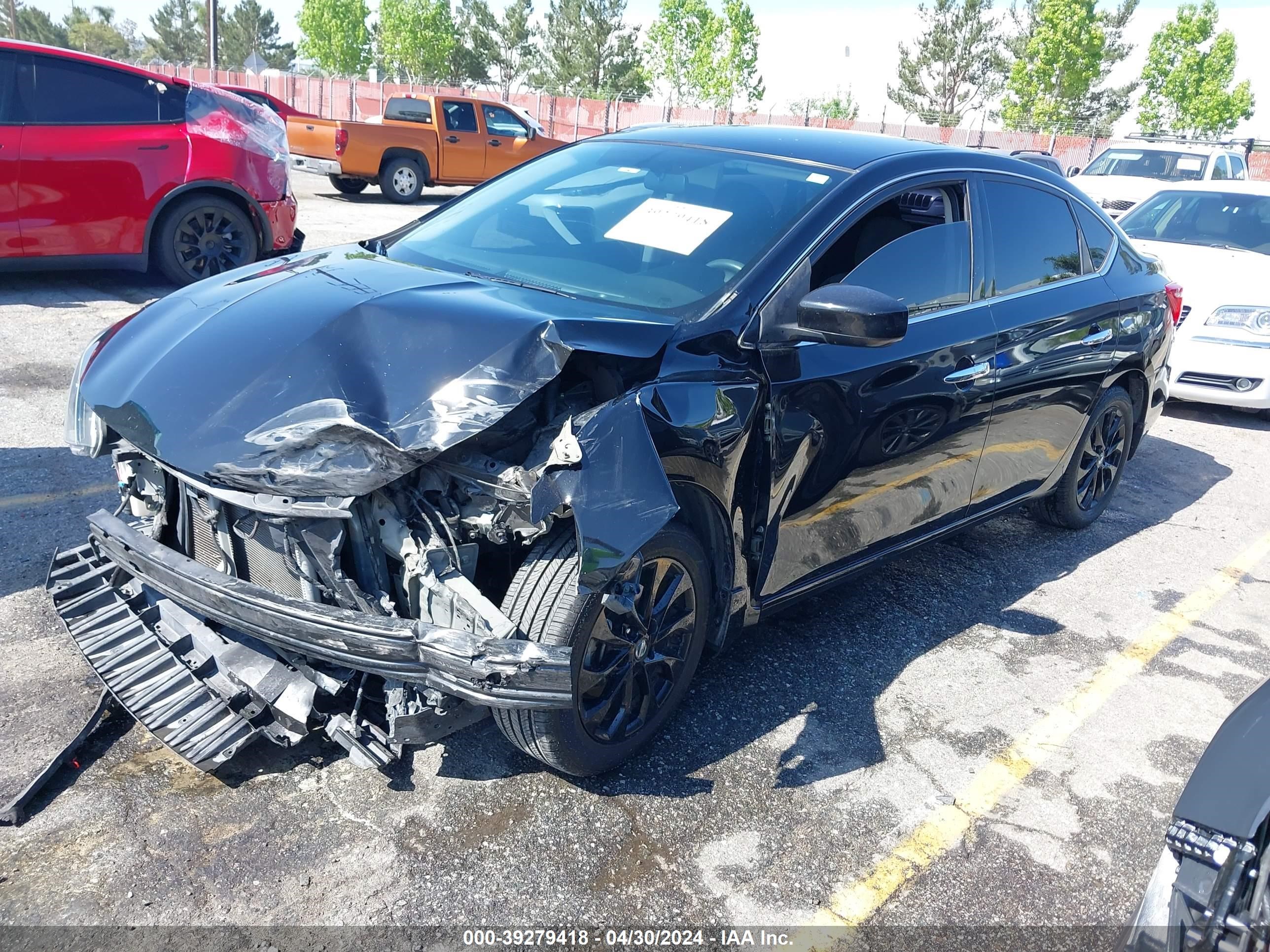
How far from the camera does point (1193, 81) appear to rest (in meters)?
51.5

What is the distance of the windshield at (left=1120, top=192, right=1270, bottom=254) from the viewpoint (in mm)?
8883

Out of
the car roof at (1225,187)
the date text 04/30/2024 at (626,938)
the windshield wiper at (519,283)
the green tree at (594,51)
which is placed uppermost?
the green tree at (594,51)

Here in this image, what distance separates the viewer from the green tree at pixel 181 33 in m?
78.6

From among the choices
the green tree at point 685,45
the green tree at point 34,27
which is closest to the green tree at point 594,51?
the green tree at point 685,45

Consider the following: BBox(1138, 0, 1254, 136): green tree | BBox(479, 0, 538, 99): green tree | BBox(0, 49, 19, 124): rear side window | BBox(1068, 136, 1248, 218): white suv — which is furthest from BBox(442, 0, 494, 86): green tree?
BBox(0, 49, 19, 124): rear side window

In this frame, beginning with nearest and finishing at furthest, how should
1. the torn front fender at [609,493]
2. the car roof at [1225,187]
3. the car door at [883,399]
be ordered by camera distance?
the torn front fender at [609,493] < the car door at [883,399] < the car roof at [1225,187]

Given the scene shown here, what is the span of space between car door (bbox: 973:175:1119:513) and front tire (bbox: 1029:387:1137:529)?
232 mm

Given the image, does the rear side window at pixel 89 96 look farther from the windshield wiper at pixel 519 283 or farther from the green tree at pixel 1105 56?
the green tree at pixel 1105 56

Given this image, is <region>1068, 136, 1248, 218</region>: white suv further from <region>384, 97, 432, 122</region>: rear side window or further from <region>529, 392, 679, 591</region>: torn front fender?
<region>529, 392, 679, 591</region>: torn front fender

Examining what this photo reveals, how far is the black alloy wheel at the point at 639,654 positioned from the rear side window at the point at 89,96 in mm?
6774

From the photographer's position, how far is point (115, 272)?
9.02 metres

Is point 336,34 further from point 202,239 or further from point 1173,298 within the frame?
point 1173,298

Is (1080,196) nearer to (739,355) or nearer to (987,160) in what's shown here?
(987,160)

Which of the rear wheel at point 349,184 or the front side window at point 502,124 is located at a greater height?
the front side window at point 502,124
